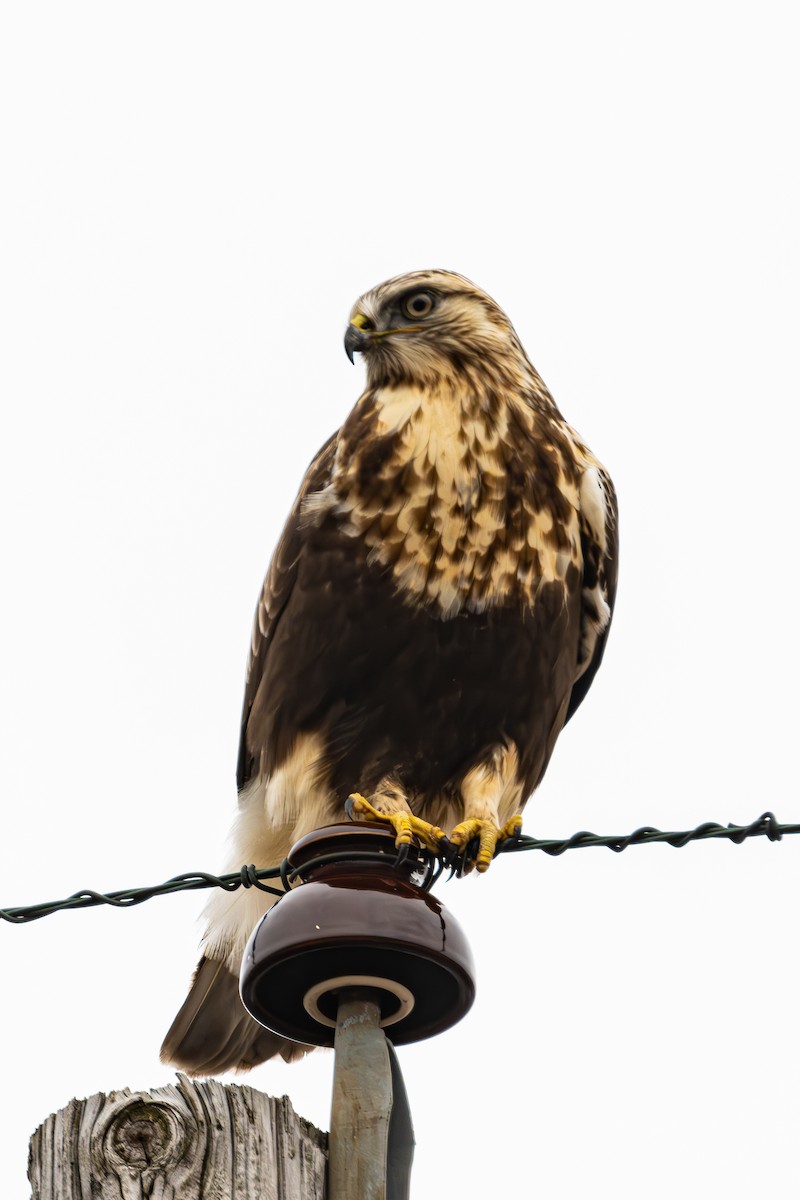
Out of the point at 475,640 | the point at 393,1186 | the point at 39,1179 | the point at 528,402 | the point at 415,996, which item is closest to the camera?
the point at 39,1179

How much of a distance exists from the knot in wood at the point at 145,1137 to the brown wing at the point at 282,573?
7.72 ft

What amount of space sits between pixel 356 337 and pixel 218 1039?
218 cm

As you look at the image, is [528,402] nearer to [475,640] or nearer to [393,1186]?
[475,640]

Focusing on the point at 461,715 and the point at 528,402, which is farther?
the point at 528,402

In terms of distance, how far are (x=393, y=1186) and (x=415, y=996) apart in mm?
322

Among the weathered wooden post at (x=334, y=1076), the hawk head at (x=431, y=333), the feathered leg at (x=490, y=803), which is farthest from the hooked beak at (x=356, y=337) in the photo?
the weathered wooden post at (x=334, y=1076)

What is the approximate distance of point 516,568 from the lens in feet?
14.0

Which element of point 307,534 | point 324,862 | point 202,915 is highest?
point 307,534

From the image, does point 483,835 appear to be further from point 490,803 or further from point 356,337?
point 356,337

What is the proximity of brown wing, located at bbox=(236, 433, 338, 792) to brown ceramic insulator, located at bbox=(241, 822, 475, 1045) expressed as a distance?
6.05ft

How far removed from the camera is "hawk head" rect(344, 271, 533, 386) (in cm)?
481

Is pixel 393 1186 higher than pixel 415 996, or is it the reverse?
pixel 415 996

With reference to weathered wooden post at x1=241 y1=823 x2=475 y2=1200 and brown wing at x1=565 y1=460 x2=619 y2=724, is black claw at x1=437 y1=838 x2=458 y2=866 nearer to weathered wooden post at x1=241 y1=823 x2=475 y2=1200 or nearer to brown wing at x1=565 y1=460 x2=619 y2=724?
weathered wooden post at x1=241 y1=823 x2=475 y2=1200

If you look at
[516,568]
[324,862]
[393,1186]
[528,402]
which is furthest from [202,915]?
[393,1186]
